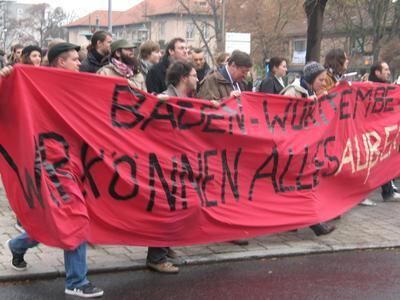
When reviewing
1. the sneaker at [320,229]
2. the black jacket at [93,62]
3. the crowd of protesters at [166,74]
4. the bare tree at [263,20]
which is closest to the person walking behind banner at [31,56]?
the crowd of protesters at [166,74]

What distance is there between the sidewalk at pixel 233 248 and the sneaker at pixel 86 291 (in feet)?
1.62

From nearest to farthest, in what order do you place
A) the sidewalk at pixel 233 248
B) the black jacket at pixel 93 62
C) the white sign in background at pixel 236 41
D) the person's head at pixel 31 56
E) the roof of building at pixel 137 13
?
1. the sidewalk at pixel 233 248
2. the black jacket at pixel 93 62
3. the person's head at pixel 31 56
4. the white sign in background at pixel 236 41
5. the roof of building at pixel 137 13

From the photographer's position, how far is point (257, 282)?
17.2 ft

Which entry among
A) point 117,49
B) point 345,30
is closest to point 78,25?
point 345,30

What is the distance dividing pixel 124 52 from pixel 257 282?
8.74 feet

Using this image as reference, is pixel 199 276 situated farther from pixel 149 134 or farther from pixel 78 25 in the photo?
pixel 78 25

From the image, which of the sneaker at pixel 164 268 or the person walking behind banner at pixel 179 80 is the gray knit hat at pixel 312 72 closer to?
the person walking behind banner at pixel 179 80

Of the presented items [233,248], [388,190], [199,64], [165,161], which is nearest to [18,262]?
[165,161]

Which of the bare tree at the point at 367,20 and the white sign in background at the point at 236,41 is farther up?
the bare tree at the point at 367,20

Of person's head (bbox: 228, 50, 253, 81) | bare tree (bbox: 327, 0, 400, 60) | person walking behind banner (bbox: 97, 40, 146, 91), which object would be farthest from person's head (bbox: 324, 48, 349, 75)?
bare tree (bbox: 327, 0, 400, 60)

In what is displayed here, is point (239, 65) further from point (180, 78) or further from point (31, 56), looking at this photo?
point (31, 56)

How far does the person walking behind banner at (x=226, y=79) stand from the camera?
640cm

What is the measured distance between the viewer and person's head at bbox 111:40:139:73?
6289 millimetres

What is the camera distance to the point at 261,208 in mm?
5945
